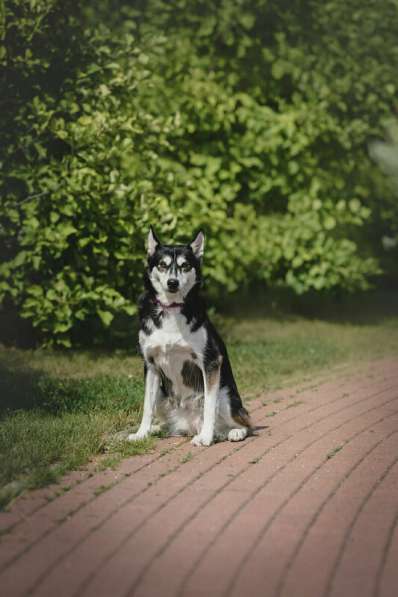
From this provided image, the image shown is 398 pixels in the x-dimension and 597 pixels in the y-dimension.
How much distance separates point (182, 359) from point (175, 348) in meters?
0.12

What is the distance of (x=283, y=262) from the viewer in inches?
535

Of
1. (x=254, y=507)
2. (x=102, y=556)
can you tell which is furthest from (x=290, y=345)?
(x=102, y=556)

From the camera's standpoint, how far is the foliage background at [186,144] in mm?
9562

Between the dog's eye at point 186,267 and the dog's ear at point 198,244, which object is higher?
the dog's ear at point 198,244

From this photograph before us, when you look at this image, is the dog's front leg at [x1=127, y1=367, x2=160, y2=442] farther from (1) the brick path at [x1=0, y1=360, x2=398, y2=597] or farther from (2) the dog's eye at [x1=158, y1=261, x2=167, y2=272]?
(2) the dog's eye at [x1=158, y1=261, x2=167, y2=272]

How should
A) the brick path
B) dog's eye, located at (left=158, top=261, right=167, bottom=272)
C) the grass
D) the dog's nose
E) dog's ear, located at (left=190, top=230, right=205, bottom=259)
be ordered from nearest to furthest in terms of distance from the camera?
the brick path → the grass → the dog's nose → dog's eye, located at (left=158, top=261, right=167, bottom=272) → dog's ear, located at (left=190, top=230, right=205, bottom=259)

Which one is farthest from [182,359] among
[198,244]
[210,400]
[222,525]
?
[222,525]

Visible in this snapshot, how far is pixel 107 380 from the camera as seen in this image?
8.50 meters

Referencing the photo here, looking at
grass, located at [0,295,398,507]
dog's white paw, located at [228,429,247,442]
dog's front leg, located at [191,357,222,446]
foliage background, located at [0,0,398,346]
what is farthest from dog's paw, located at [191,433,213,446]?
foliage background, located at [0,0,398,346]

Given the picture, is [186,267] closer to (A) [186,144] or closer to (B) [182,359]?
(B) [182,359]

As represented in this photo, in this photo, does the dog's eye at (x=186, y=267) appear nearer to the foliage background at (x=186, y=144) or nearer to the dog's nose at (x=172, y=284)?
the dog's nose at (x=172, y=284)

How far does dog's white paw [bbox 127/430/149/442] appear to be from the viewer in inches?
243

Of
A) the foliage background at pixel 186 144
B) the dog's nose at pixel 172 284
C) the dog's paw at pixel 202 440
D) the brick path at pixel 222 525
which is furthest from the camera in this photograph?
the foliage background at pixel 186 144

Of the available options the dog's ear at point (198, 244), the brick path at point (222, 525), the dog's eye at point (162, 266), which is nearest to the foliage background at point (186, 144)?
the dog's ear at point (198, 244)
